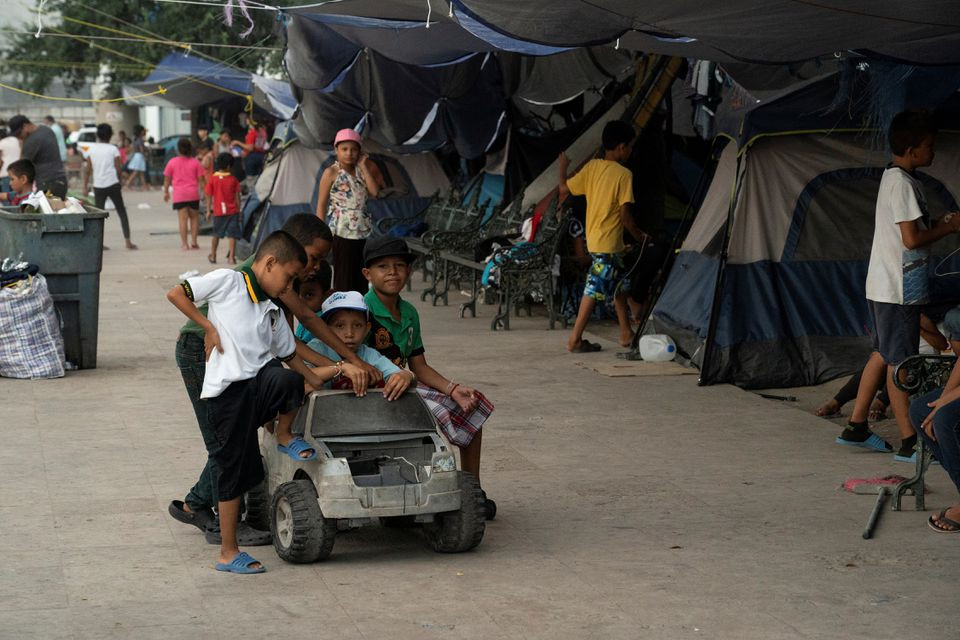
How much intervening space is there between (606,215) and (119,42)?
30.0m

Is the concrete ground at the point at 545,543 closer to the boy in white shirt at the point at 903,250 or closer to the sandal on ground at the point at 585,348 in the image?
the boy in white shirt at the point at 903,250

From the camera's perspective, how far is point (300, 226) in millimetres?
5941

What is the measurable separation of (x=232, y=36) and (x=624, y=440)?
90.0ft

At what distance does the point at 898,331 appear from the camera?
727cm

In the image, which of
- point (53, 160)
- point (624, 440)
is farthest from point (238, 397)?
point (53, 160)

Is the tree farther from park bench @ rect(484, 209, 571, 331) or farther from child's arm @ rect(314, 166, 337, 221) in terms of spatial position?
child's arm @ rect(314, 166, 337, 221)

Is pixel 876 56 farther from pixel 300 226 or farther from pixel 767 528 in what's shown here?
pixel 300 226

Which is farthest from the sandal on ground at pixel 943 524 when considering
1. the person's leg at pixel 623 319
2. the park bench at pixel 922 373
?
the person's leg at pixel 623 319

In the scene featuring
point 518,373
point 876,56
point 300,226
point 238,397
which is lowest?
point 518,373

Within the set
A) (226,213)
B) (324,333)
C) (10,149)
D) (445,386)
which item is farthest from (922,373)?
(10,149)

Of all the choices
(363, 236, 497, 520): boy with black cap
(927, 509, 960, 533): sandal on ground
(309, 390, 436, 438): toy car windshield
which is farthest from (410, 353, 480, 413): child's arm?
(927, 509, 960, 533): sandal on ground

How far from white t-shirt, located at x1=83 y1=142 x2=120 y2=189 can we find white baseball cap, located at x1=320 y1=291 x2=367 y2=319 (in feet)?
50.8

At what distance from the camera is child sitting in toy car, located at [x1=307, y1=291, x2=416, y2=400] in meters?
5.68

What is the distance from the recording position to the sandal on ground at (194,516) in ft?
19.3
